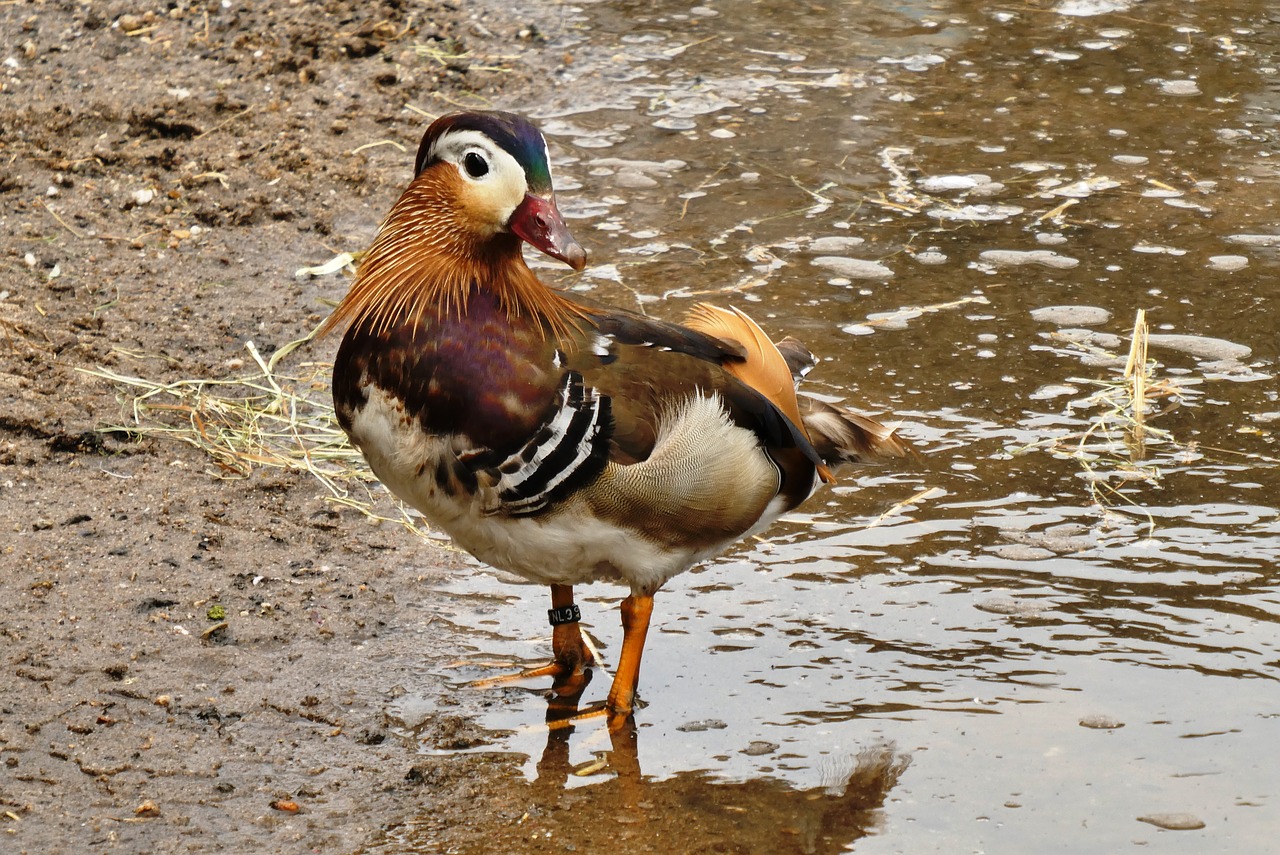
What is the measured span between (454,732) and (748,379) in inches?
50.0

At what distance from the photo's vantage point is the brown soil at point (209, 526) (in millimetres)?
3582

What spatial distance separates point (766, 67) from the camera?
825cm

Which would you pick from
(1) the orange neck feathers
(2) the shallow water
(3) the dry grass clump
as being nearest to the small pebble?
(2) the shallow water

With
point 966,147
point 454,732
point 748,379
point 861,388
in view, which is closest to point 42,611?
Result: point 454,732

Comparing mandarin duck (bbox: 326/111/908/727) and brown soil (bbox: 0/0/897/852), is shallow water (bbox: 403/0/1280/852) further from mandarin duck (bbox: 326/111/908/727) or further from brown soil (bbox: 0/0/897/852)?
mandarin duck (bbox: 326/111/908/727)

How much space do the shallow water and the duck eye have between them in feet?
4.99

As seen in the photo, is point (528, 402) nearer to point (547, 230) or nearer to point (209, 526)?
point (547, 230)

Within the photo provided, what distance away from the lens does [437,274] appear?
3713mm

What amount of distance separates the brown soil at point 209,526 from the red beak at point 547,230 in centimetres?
137

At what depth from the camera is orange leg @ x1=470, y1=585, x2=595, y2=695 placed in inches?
166

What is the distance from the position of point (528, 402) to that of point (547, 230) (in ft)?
1.39

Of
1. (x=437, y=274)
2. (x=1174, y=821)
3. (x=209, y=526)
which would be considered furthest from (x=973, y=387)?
(x=209, y=526)

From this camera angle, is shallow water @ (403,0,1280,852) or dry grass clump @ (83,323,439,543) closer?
shallow water @ (403,0,1280,852)

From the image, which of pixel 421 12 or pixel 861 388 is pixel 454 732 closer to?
pixel 861 388
